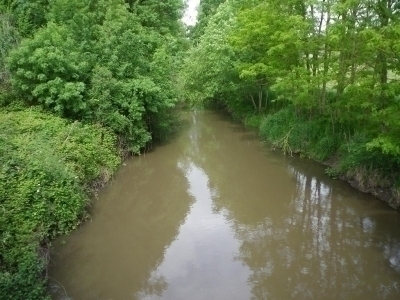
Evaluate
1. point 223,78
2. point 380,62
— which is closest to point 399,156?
point 380,62

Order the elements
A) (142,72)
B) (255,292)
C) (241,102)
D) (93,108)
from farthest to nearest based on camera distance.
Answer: (241,102) < (142,72) < (93,108) < (255,292)

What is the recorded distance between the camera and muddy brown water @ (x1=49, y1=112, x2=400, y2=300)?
8375 mm

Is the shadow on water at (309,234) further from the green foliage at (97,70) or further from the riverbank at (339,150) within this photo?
the green foliage at (97,70)

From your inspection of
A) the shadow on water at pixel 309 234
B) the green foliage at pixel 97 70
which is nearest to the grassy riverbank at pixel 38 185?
the green foliage at pixel 97 70

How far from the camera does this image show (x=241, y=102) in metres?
25.4

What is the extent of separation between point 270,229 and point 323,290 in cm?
282

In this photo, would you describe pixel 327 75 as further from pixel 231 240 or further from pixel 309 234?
pixel 231 240

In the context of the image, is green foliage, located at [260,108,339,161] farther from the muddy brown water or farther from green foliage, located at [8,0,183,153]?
green foliage, located at [8,0,183,153]

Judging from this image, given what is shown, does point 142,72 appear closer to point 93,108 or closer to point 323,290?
point 93,108

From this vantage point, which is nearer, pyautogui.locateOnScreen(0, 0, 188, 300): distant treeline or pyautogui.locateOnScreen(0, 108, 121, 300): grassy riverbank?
pyautogui.locateOnScreen(0, 108, 121, 300): grassy riverbank

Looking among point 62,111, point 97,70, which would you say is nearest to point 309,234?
point 62,111

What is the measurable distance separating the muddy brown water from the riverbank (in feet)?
1.51

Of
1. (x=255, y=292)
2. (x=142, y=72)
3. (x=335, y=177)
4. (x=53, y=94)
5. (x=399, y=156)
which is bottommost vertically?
(x=255, y=292)

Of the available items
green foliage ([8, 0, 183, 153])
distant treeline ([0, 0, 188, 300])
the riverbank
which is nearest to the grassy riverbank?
distant treeline ([0, 0, 188, 300])
